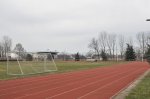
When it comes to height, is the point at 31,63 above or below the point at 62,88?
above

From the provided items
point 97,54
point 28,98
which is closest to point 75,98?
point 28,98

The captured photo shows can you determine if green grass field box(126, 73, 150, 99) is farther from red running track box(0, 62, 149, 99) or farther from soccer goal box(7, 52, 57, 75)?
soccer goal box(7, 52, 57, 75)

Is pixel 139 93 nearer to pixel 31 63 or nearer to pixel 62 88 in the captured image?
pixel 62 88

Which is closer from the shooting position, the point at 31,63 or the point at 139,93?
the point at 139,93

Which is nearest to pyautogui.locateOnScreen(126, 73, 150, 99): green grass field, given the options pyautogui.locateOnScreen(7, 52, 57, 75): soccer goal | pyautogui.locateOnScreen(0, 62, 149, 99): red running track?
Result: pyautogui.locateOnScreen(0, 62, 149, 99): red running track

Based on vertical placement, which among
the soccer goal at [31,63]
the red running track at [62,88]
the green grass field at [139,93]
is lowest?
the red running track at [62,88]

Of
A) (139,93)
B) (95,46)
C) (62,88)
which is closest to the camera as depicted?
(139,93)

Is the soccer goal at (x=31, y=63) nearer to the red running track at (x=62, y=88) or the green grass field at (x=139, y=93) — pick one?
the red running track at (x=62, y=88)

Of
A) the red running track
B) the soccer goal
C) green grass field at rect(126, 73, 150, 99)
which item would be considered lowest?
the red running track

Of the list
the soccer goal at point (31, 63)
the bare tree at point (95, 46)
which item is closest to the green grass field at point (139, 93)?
the soccer goal at point (31, 63)

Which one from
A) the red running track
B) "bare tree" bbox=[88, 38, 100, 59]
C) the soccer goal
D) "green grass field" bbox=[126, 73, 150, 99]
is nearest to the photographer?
"green grass field" bbox=[126, 73, 150, 99]

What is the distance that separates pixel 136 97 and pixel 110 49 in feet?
386

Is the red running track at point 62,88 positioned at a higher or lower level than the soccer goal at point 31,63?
lower

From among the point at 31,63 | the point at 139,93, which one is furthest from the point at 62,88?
the point at 31,63
